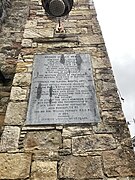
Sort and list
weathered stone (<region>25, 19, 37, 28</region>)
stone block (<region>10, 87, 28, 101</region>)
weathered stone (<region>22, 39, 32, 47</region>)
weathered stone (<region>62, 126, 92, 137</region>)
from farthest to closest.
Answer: weathered stone (<region>25, 19, 37, 28</region>) → weathered stone (<region>22, 39, 32, 47</region>) → stone block (<region>10, 87, 28, 101</region>) → weathered stone (<region>62, 126, 92, 137</region>)

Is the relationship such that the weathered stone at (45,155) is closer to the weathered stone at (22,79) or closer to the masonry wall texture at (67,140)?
the masonry wall texture at (67,140)

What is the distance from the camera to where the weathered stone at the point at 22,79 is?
3.01 metres

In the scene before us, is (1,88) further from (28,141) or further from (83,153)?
(83,153)

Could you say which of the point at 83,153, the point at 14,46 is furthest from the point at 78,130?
the point at 14,46

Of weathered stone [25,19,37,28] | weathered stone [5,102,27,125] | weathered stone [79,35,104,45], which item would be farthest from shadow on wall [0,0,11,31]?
weathered stone [5,102,27,125]

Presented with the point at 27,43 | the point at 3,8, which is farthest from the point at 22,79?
the point at 3,8

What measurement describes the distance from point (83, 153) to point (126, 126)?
531 mm

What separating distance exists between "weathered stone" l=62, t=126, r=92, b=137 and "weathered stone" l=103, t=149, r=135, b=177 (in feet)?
0.92

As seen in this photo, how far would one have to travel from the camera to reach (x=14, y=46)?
412 cm

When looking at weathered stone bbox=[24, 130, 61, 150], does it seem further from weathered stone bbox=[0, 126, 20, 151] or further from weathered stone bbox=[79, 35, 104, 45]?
weathered stone bbox=[79, 35, 104, 45]

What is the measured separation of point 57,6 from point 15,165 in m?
2.03

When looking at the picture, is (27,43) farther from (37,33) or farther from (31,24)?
(31,24)

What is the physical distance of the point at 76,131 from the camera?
2520 millimetres

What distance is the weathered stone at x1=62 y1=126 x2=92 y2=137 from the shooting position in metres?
2.50
